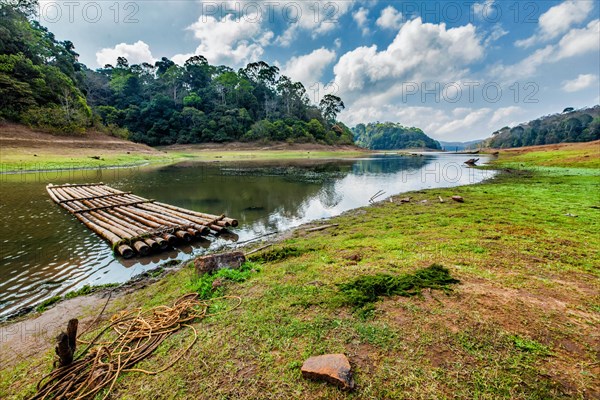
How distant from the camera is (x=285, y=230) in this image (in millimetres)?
11328

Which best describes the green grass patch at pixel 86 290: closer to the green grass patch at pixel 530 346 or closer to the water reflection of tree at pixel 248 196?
the water reflection of tree at pixel 248 196

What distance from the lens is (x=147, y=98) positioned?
85312 mm

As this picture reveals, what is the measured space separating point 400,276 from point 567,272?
3.51m

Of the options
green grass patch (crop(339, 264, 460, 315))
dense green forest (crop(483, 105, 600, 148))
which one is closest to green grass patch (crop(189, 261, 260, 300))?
green grass patch (crop(339, 264, 460, 315))

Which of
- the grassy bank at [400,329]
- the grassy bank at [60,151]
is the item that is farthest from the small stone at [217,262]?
the grassy bank at [60,151]

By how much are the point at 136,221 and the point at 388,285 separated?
1101 cm

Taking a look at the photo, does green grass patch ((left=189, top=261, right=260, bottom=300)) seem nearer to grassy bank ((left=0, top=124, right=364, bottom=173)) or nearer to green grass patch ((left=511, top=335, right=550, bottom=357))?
green grass patch ((left=511, top=335, right=550, bottom=357))

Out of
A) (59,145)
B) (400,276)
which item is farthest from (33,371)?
(59,145)

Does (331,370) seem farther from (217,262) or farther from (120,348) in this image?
(217,262)

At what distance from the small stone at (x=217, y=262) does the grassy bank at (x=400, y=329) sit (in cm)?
33

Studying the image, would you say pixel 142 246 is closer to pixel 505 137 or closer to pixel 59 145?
pixel 59 145

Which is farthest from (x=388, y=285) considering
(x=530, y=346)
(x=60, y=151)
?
(x=60, y=151)

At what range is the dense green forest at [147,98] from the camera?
4334cm

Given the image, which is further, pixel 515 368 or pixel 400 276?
pixel 400 276
